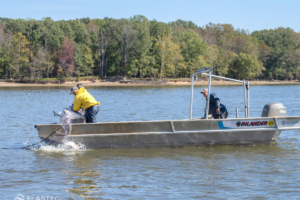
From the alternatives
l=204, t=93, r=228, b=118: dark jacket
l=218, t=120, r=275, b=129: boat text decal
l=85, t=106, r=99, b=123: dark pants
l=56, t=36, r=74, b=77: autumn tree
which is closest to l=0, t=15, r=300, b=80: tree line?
l=56, t=36, r=74, b=77: autumn tree

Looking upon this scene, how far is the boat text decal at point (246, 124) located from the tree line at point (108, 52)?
63888 mm

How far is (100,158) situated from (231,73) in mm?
83999

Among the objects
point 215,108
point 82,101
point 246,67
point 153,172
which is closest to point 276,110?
point 215,108

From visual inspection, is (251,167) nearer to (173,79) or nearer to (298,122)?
(298,122)

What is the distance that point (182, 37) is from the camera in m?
84.3

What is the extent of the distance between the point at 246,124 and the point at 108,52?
71.3m

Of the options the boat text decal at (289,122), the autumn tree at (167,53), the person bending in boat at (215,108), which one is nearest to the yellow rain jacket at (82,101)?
the person bending in boat at (215,108)

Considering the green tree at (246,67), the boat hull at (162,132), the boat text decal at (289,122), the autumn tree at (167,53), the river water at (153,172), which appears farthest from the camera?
the green tree at (246,67)

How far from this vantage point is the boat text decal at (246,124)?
10.2 metres

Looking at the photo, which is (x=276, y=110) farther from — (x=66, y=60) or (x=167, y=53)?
(x=167, y=53)

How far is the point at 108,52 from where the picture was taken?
261ft

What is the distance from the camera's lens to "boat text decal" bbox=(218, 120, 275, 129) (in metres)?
10.2

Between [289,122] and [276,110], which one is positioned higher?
[276,110]

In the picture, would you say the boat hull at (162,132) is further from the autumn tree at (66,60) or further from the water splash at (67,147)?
the autumn tree at (66,60)
